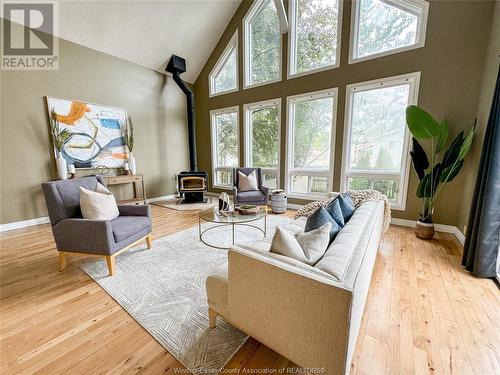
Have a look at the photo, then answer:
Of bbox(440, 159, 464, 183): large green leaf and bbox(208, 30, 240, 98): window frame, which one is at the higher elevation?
bbox(208, 30, 240, 98): window frame

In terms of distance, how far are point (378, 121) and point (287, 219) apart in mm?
2304

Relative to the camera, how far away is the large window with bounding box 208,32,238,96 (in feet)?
17.1

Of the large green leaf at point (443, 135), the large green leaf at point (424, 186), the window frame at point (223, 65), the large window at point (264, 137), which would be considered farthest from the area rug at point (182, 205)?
the large green leaf at point (443, 135)

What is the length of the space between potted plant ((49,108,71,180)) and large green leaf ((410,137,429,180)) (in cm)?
558

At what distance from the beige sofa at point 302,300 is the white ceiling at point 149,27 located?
495 cm

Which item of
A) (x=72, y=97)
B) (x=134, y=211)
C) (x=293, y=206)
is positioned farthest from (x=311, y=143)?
(x=72, y=97)

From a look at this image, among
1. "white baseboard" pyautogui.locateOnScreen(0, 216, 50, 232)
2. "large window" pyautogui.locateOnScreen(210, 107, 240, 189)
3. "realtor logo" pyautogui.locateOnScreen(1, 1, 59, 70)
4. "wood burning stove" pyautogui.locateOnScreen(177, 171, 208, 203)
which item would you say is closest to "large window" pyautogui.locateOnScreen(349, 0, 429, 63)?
"large window" pyautogui.locateOnScreen(210, 107, 240, 189)

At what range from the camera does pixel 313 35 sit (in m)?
4.08

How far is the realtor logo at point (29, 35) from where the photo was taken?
127 inches

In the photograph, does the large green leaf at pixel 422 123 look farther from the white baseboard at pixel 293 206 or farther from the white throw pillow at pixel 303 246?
the white throw pillow at pixel 303 246

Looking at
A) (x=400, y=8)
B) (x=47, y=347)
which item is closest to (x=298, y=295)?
(x=47, y=347)

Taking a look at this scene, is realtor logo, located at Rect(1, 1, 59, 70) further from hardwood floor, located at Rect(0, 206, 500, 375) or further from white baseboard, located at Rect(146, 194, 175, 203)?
hardwood floor, located at Rect(0, 206, 500, 375)

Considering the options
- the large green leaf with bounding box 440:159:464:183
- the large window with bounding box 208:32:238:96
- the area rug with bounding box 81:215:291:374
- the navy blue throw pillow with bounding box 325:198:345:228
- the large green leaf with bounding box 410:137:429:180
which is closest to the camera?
the area rug with bounding box 81:215:291:374

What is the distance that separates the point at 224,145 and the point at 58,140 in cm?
340
